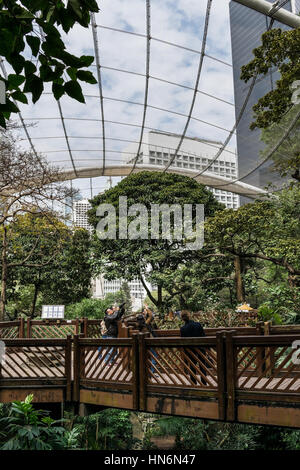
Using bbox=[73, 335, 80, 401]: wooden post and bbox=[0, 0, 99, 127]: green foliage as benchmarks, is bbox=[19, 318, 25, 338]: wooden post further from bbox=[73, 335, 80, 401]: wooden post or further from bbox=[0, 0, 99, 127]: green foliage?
bbox=[0, 0, 99, 127]: green foliage

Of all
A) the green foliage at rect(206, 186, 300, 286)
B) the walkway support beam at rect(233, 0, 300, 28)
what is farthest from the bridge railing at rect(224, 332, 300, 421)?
the green foliage at rect(206, 186, 300, 286)

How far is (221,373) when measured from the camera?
505 centimetres

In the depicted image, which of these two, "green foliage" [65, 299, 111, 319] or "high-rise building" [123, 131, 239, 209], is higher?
"high-rise building" [123, 131, 239, 209]

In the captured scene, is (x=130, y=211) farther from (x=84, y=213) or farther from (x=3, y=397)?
(x=3, y=397)

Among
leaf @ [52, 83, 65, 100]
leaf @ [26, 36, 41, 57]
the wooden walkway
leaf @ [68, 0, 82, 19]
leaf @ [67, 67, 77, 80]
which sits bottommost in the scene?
the wooden walkway

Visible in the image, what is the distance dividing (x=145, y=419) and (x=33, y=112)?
1414 cm

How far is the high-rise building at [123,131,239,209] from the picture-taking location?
69.0ft

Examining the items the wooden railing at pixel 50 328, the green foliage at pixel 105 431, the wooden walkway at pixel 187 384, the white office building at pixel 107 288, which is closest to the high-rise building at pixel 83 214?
the white office building at pixel 107 288

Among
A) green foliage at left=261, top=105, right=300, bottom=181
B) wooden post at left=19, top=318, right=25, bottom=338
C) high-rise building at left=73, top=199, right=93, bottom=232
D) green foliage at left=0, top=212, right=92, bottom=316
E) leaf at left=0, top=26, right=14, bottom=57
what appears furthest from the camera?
high-rise building at left=73, top=199, right=93, bottom=232

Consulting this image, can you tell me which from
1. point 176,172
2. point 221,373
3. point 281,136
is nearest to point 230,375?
point 221,373

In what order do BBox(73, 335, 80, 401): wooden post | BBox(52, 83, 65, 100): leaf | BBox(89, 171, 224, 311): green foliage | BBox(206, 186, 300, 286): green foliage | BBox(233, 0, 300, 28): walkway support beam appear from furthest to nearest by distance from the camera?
BBox(89, 171, 224, 311): green foliage < BBox(206, 186, 300, 286): green foliage < BBox(233, 0, 300, 28): walkway support beam < BBox(73, 335, 80, 401): wooden post < BBox(52, 83, 65, 100): leaf

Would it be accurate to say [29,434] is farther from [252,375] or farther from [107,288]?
[107,288]

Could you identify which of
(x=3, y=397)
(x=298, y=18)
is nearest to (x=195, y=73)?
(x=298, y=18)
